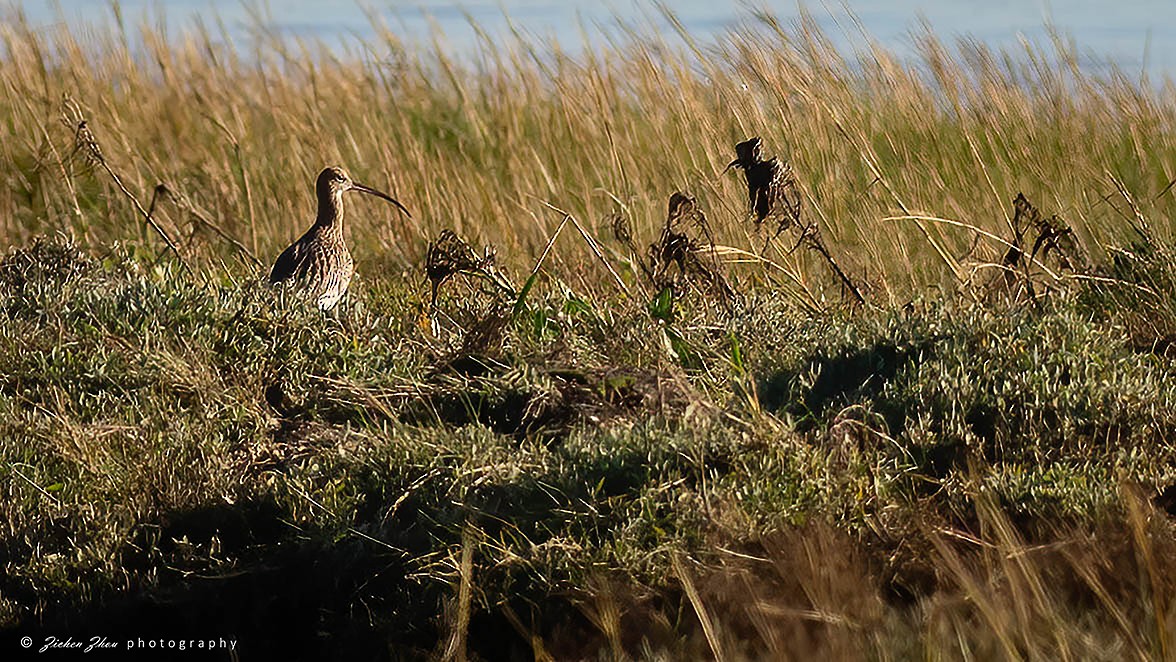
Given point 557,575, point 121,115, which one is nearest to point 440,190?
point 121,115

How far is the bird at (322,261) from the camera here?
16.1 feet

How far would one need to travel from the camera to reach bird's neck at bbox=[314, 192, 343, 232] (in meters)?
5.66

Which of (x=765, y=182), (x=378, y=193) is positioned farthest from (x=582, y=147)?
(x=765, y=182)

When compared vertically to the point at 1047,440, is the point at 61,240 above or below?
above

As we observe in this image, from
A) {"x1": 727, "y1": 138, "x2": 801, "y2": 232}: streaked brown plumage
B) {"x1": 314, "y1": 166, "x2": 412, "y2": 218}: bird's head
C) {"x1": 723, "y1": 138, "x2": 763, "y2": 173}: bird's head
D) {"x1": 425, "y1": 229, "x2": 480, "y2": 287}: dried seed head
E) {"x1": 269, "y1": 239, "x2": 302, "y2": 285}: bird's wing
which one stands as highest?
{"x1": 723, "y1": 138, "x2": 763, "y2": 173}: bird's head

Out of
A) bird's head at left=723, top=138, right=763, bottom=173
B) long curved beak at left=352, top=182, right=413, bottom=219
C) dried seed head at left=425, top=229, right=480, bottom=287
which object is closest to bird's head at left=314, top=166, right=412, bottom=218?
long curved beak at left=352, top=182, right=413, bottom=219

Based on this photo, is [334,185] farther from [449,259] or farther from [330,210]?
[449,259]

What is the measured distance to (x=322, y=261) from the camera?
16.9 ft

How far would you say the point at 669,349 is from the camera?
3730 mm

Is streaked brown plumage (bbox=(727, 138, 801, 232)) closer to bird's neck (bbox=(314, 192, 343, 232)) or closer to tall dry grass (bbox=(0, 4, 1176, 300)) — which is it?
tall dry grass (bbox=(0, 4, 1176, 300))

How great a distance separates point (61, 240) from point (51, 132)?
2.55 m

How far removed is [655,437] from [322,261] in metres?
2.34

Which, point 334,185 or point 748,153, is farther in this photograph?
point 334,185

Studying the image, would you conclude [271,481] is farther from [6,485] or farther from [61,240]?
[61,240]
